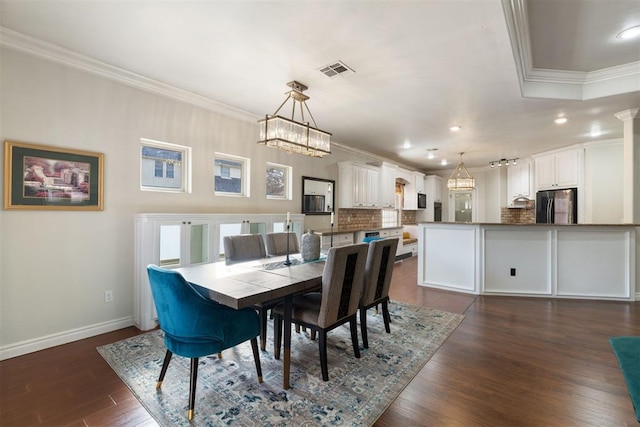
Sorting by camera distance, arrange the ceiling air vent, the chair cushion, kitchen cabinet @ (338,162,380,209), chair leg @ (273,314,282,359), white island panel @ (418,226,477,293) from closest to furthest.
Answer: the chair cushion < chair leg @ (273,314,282,359) < the ceiling air vent < white island panel @ (418,226,477,293) < kitchen cabinet @ (338,162,380,209)

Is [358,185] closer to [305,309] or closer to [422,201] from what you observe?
[422,201]

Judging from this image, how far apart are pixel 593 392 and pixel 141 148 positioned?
455 centimetres

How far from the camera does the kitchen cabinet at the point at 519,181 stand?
287 inches

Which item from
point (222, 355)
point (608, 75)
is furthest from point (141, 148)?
point (608, 75)

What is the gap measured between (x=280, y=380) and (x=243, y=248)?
1.43m

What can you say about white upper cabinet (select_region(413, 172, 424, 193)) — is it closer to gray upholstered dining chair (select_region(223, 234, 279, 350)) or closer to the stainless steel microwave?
the stainless steel microwave

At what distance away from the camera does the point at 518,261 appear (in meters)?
4.36

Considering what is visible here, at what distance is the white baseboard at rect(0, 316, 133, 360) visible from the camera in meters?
2.44

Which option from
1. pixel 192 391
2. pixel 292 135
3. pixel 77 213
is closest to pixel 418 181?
pixel 292 135

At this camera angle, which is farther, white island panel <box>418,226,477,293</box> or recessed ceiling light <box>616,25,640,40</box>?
white island panel <box>418,226,477,293</box>

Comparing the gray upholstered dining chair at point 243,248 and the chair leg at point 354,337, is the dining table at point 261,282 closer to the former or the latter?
the gray upholstered dining chair at point 243,248

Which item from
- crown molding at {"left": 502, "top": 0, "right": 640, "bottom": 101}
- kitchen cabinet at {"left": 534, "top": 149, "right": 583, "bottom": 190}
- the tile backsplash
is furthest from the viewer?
the tile backsplash

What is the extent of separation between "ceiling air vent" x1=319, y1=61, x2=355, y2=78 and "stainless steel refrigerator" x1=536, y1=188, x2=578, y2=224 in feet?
→ 18.7

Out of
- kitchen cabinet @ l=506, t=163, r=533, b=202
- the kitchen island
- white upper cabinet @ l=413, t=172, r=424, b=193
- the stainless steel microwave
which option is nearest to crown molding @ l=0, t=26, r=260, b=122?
the kitchen island
